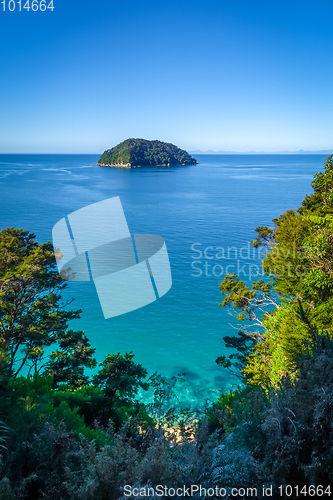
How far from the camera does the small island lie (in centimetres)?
→ 17025

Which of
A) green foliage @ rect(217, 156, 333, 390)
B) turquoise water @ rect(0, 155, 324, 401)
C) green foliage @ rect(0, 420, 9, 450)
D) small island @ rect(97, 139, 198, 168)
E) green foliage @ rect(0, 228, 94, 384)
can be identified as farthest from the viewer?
small island @ rect(97, 139, 198, 168)

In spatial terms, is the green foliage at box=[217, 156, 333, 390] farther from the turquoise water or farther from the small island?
the small island

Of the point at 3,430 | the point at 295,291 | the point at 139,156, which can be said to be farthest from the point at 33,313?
the point at 139,156

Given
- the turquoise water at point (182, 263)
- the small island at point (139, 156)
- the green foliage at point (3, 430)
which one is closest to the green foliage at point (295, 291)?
the green foliage at point (3, 430)

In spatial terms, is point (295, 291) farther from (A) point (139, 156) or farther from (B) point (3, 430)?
(A) point (139, 156)

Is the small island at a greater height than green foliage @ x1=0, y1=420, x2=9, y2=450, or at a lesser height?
greater

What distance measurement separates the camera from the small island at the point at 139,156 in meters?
170

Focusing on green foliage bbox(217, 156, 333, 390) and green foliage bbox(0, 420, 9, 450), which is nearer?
green foliage bbox(0, 420, 9, 450)

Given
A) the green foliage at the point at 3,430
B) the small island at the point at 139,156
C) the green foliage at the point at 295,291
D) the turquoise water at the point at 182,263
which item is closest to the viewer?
the green foliage at the point at 3,430

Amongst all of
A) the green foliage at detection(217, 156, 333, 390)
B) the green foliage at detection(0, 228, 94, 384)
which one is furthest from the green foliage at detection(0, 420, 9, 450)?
the green foliage at detection(0, 228, 94, 384)

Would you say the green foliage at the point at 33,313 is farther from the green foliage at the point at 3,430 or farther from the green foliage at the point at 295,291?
the green foliage at the point at 295,291

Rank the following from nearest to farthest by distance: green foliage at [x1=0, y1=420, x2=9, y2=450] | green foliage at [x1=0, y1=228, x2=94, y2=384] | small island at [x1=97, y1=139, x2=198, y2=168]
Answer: green foliage at [x1=0, y1=420, x2=9, y2=450], green foliage at [x1=0, y1=228, x2=94, y2=384], small island at [x1=97, y1=139, x2=198, y2=168]

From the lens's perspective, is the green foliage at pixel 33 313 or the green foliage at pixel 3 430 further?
the green foliage at pixel 33 313

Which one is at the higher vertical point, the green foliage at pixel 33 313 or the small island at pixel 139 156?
the small island at pixel 139 156
